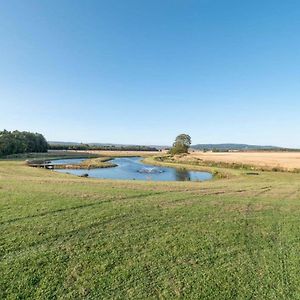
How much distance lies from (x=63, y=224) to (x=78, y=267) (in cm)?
402

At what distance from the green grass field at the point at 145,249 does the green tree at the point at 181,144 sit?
11045 cm

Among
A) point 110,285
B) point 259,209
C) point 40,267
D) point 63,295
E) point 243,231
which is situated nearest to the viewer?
point 63,295

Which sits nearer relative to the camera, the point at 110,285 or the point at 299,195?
the point at 110,285

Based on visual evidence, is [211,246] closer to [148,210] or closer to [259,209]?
[148,210]

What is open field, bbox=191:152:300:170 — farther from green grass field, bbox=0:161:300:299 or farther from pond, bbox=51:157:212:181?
green grass field, bbox=0:161:300:299

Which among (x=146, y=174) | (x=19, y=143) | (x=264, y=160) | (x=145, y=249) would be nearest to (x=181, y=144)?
(x=264, y=160)

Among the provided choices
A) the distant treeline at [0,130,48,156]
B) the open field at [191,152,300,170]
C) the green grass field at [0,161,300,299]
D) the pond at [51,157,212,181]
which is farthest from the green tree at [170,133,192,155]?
the green grass field at [0,161,300,299]

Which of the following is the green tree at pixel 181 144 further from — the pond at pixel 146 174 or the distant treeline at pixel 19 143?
the pond at pixel 146 174

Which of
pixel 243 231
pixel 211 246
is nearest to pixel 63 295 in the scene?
pixel 211 246

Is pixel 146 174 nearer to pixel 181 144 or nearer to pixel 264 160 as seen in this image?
pixel 264 160

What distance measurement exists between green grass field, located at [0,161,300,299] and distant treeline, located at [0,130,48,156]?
8044 centimetres

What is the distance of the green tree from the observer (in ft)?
419

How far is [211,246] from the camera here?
10750 millimetres

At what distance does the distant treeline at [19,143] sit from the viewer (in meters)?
89.4
